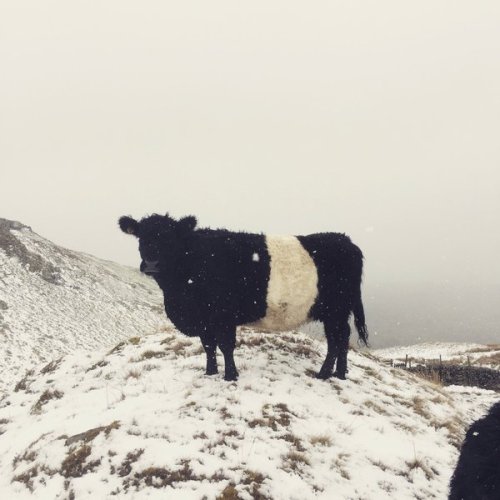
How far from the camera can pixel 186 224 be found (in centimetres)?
776

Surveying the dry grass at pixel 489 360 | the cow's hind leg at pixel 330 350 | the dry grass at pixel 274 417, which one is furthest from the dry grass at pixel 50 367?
the dry grass at pixel 489 360

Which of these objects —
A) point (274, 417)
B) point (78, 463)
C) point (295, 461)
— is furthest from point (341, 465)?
point (78, 463)

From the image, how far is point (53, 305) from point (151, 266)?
79.9ft

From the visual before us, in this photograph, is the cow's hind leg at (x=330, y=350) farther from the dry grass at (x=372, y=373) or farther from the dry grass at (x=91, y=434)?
the dry grass at (x=91, y=434)

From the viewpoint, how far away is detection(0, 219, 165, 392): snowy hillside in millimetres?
21875

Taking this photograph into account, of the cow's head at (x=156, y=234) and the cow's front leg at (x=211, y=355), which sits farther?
the cow's front leg at (x=211, y=355)

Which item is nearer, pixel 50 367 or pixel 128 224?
pixel 128 224

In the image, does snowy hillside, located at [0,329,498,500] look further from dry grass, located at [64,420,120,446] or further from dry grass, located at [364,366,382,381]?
dry grass, located at [364,366,382,381]

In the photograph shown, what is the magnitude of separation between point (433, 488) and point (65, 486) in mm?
4929

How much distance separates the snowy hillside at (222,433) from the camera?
486 cm

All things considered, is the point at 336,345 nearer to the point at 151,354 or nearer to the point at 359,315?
the point at 359,315

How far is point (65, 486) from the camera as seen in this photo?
16.0 ft

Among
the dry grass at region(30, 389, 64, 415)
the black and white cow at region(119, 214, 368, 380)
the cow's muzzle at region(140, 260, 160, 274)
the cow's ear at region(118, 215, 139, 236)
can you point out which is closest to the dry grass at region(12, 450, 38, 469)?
the dry grass at region(30, 389, 64, 415)

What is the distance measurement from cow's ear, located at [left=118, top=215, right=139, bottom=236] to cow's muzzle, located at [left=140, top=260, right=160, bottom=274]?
0.88 metres
